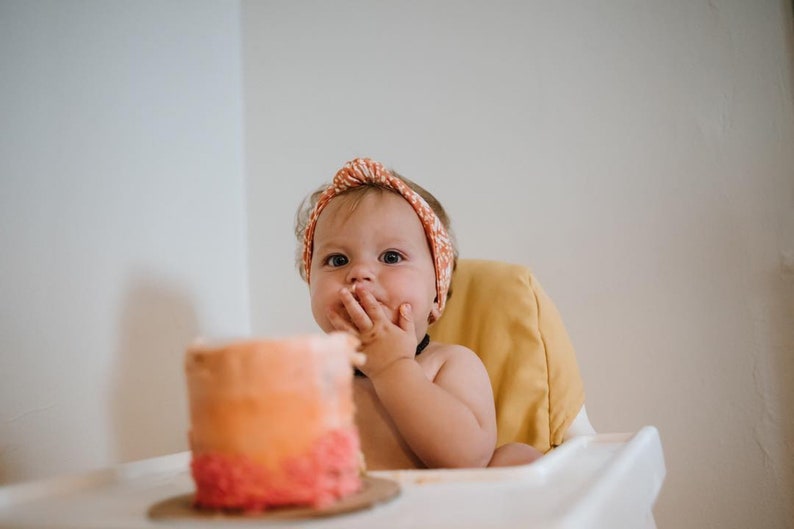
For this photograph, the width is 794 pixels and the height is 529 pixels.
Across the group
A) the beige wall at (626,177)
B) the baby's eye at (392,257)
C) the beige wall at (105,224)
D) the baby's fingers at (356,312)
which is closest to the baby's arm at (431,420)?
the baby's fingers at (356,312)

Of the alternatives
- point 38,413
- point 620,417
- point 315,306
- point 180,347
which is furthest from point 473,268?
point 38,413

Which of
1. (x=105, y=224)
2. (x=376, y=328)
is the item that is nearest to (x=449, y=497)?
(x=376, y=328)

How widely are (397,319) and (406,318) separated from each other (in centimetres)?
2

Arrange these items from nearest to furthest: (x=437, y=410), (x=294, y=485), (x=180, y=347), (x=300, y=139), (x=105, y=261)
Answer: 1. (x=294, y=485)
2. (x=437, y=410)
3. (x=105, y=261)
4. (x=180, y=347)
5. (x=300, y=139)

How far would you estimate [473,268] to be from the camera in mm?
1273

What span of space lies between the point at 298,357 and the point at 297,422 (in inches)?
1.8

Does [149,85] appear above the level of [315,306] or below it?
above

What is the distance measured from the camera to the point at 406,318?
1.01 metres

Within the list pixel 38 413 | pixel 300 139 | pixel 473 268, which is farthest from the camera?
pixel 300 139

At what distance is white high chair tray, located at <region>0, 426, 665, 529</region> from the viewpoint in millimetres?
459

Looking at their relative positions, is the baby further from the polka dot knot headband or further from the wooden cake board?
the wooden cake board

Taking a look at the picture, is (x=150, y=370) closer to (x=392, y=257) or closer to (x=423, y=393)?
(x=392, y=257)

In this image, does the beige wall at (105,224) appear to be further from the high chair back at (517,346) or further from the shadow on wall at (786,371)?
the shadow on wall at (786,371)

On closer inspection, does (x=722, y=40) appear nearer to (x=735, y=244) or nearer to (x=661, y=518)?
(x=735, y=244)
